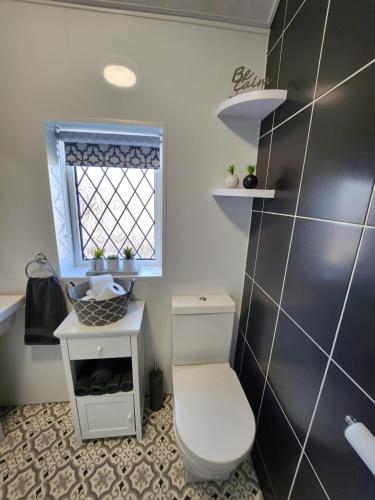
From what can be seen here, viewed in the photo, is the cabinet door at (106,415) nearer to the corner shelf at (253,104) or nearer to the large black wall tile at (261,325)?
the large black wall tile at (261,325)

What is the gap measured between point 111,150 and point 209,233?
29.9 inches

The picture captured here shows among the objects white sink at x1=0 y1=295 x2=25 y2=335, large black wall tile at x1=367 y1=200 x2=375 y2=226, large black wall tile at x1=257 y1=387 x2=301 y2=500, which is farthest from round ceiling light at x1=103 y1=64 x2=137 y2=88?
large black wall tile at x1=257 y1=387 x2=301 y2=500

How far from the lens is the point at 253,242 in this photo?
1208 mm

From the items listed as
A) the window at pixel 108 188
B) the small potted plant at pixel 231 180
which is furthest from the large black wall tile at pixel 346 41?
the window at pixel 108 188

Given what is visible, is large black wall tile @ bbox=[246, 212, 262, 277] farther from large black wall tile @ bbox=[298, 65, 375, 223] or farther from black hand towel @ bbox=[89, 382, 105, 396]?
black hand towel @ bbox=[89, 382, 105, 396]

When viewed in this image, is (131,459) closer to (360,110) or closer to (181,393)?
(181,393)

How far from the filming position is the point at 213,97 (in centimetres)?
108

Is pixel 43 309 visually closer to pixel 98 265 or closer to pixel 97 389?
pixel 98 265

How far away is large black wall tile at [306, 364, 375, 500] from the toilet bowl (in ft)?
0.93

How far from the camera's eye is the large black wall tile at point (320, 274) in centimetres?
59

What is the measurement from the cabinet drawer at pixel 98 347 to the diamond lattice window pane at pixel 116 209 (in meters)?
0.60

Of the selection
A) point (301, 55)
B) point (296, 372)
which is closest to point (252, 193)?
point (301, 55)

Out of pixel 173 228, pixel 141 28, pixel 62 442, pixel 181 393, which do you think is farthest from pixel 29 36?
pixel 62 442

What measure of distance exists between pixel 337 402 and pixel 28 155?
63.2 inches
